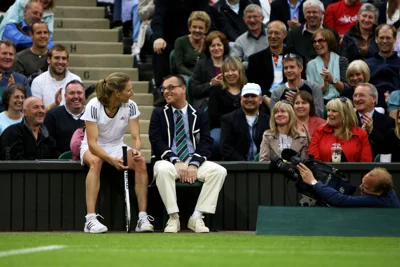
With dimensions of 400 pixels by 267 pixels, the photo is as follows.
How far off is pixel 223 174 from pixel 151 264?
421cm

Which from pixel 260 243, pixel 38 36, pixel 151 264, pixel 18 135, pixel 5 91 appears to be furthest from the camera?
pixel 38 36

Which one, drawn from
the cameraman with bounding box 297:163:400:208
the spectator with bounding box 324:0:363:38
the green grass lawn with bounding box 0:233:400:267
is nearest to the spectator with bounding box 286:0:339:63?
the spectator with bounding box 324:0:363:38

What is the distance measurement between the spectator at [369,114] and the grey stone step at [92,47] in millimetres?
5190

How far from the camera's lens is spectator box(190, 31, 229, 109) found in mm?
14406

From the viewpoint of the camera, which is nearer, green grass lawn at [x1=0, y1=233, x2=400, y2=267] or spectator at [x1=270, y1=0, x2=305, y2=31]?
green grass lawn at [x1=0, y1=233, x2=400, y2=267]

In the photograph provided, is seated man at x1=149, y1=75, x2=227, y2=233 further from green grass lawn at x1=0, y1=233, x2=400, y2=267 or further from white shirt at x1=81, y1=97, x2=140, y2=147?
green grass lawn at x1=0, y1=233, x2=400, y2=267

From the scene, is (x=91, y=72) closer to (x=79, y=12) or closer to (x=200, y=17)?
(x=79, y=12)

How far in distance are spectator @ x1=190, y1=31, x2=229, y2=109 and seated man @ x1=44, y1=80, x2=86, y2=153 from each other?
170 cm

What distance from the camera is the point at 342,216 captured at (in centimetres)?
1120

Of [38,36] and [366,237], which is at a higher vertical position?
[38,36]

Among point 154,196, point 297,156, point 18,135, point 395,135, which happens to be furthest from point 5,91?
point 395,135

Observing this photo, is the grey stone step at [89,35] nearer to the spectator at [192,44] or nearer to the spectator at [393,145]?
the spectator at [192,44]

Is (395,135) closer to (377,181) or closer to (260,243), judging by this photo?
(377,181)

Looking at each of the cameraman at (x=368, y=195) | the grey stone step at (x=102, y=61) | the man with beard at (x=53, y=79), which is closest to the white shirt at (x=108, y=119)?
the cameraman at (x=368, y=195)
